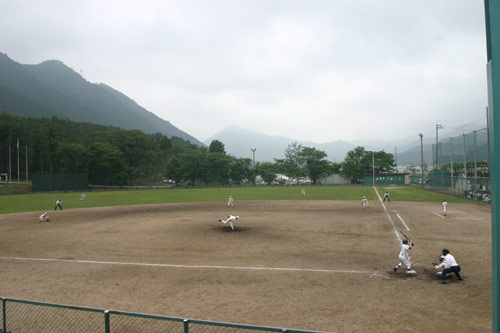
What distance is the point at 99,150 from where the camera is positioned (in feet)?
306

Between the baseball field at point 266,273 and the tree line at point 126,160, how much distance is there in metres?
74.4

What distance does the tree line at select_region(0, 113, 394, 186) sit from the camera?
307 ft

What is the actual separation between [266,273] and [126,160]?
336ft

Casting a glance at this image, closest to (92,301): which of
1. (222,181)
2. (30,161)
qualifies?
(222,181)

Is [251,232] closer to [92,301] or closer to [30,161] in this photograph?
[92,301]

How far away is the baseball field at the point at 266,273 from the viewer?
927 centimetres

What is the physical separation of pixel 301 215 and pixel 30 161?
114106mm

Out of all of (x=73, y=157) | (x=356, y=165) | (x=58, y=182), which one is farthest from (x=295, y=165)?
(x=58, y=182)

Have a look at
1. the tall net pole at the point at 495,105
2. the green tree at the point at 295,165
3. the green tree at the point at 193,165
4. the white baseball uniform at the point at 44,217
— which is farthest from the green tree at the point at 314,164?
the tall net pole at the point at 495,105

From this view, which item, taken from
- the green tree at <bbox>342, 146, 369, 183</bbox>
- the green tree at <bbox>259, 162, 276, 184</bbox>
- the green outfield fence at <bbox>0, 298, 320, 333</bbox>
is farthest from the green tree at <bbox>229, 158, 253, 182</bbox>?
the green outfield fence at <bbox>0, 298, 320, 333</bbox>

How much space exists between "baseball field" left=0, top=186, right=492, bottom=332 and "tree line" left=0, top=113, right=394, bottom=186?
74.4m

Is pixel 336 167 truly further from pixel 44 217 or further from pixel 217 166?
pixel 44 217

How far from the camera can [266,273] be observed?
43.3ft

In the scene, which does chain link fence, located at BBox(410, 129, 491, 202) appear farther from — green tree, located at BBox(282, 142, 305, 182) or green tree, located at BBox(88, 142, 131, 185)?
green tree, located at BBox(88, 142, 131, 185)
